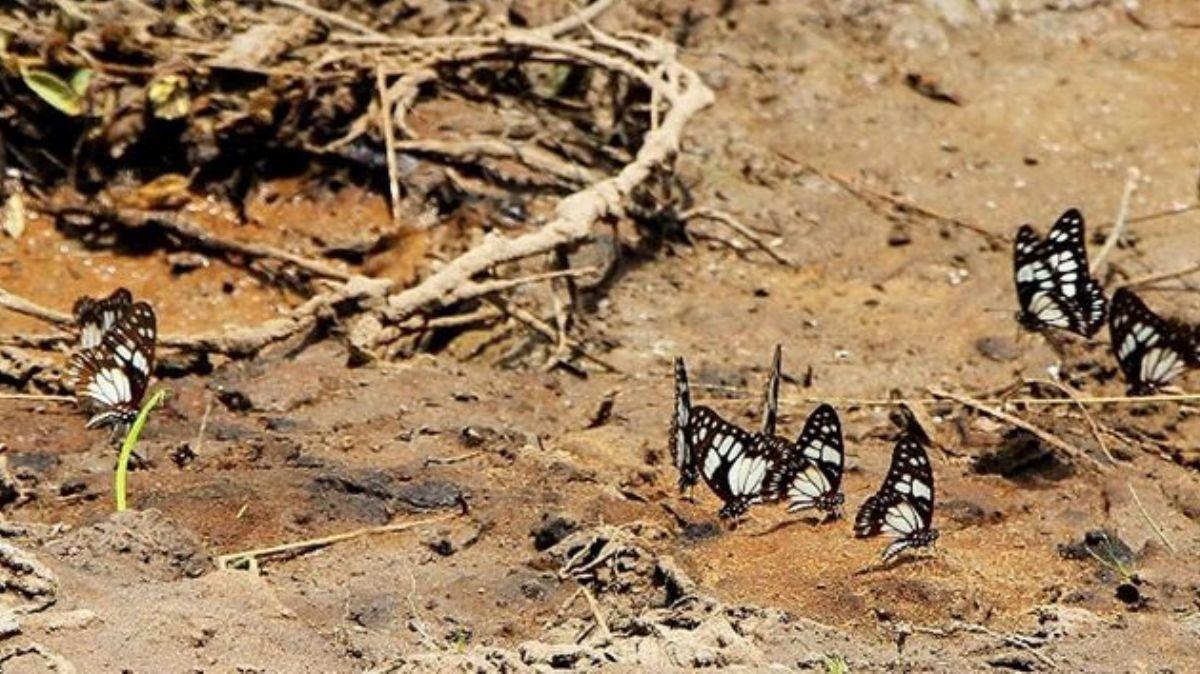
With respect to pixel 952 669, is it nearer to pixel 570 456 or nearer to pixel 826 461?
pixel 826 461

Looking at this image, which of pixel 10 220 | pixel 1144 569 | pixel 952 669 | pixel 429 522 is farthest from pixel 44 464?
pixel 1144 569

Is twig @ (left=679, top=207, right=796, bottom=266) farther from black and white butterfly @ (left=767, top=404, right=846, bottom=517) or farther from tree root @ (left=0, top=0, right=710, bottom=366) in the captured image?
black and white butterfly @ (left=767, top=404, right=846, bottom=517)

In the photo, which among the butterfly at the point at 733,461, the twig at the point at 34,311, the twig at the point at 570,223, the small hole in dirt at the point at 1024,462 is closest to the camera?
the butterfly at the point at 733,461

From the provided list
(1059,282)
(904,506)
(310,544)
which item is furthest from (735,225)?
(310,544)

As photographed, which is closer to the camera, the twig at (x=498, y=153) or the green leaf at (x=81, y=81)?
the green leaf at (x=81, y=81)

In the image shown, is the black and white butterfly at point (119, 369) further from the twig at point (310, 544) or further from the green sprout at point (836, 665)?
the green sprout at point (836, 665)

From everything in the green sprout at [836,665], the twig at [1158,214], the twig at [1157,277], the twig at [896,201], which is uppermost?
the twig at [1158,214]

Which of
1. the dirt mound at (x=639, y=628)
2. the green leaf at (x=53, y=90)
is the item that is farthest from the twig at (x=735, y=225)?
the dirt mound at (x=639, y=628)
